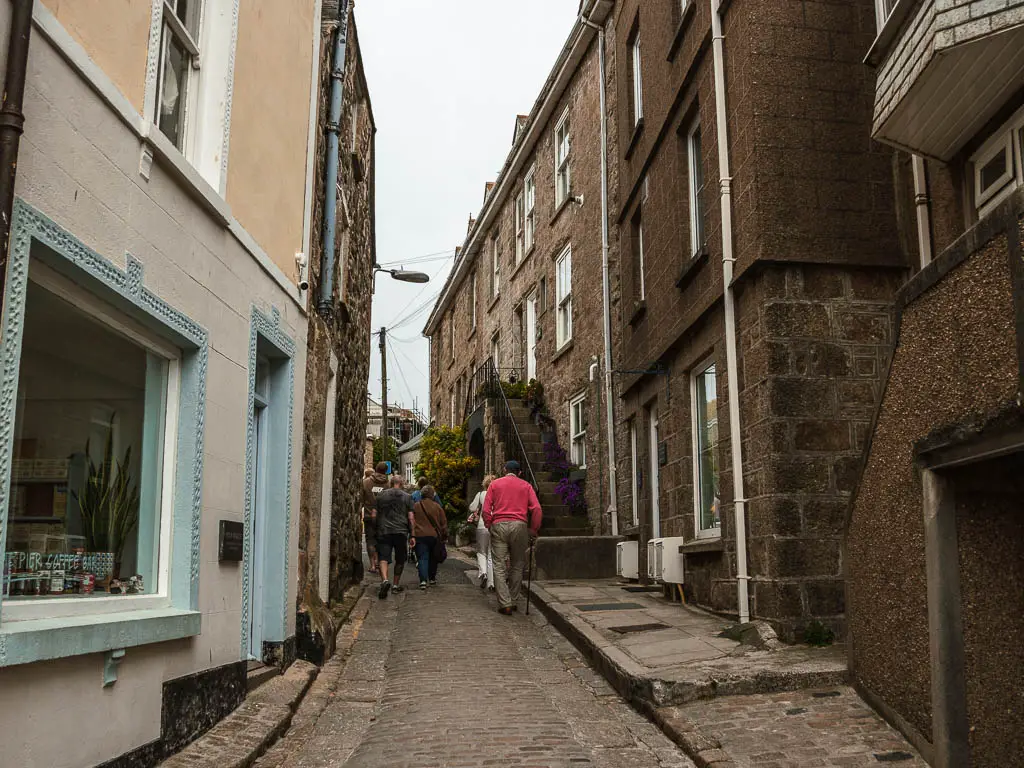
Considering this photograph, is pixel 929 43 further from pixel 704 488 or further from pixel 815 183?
pixel 704 488

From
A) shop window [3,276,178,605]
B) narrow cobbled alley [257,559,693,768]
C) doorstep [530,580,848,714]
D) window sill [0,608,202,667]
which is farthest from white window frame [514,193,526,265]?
window sill [0,608,202,667]

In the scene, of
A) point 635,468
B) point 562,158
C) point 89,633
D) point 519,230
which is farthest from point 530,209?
point 89,633

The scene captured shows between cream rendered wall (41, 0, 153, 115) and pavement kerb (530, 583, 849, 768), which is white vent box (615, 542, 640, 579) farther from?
cream rendered wall (41, 0, 153, 115)

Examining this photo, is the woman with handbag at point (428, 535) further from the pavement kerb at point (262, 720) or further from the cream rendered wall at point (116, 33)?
the cream rendered wall at point (116, 33)

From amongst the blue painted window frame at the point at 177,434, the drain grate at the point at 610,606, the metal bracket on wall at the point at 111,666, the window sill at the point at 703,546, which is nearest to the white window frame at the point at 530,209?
the drain grate at the point at 610,606

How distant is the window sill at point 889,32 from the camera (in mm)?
6746

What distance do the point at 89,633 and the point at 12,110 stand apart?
2.14m

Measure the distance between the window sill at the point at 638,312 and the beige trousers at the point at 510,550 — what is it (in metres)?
3.18

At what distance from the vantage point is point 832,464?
25.2ft

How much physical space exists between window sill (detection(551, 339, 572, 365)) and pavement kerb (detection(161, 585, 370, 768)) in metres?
9.95

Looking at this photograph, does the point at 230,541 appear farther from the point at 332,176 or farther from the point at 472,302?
the point at 472,302

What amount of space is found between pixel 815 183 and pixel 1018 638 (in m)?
4.45

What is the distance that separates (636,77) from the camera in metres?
13.9

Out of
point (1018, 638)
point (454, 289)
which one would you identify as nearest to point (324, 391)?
point (1018, 638)
